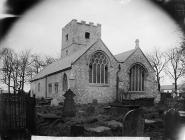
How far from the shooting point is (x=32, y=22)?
3.46 meters

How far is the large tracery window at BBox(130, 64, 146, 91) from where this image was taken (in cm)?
1350

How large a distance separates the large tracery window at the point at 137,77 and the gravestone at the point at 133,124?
8509 mm

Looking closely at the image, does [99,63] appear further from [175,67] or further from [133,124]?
[133,124]

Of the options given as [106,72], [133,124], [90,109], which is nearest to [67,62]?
[106,72]

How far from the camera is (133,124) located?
4.60 m

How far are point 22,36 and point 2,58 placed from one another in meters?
0.48

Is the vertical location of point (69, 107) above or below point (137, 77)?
below

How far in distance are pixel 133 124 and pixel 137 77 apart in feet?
30.5

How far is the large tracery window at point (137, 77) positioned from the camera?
531 inches

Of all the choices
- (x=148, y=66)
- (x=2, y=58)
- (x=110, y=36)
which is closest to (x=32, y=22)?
(x=2, y=58)

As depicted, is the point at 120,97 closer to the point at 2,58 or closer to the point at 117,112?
the point at 117,112

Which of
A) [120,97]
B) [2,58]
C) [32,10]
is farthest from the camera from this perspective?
[120,97]

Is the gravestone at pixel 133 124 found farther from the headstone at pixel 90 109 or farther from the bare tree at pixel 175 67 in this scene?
the headstone at pixel 90 109

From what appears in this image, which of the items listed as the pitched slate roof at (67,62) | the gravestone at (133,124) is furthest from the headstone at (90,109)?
the gravestone at (133,124)
